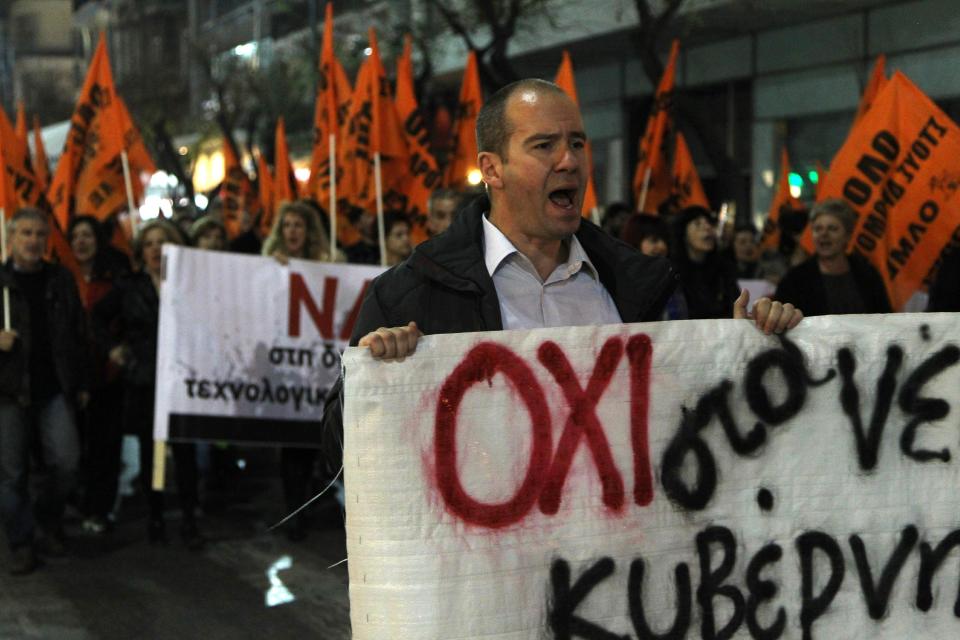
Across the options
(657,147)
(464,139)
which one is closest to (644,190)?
(657,147)

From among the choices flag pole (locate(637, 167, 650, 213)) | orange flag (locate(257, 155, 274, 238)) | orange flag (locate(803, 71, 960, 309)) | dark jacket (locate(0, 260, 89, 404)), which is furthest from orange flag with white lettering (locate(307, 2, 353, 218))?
orange flag (locate(803, 71, 960, 309))

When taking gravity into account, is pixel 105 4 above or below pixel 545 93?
above

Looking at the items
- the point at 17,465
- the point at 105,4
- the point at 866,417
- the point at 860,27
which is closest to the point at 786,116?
the point at 860,27

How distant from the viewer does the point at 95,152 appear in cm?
1192

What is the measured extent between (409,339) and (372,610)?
0.57m

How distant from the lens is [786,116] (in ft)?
70.8

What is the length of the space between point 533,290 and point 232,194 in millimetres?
14192

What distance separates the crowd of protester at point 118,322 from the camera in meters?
7.52

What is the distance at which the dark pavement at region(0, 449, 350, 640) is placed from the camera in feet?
21.1

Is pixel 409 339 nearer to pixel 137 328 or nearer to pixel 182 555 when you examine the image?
pixel 182 555

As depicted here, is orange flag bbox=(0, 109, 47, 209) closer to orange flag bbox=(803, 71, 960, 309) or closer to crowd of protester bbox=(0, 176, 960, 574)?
crowd of protester bbox=(0, 176, 960, 574)

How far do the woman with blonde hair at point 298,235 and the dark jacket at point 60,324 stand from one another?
148 centimetres

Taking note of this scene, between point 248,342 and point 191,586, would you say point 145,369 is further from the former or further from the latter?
point 191,586

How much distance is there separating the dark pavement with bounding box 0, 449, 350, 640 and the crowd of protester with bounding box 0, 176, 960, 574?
0.52 feet
